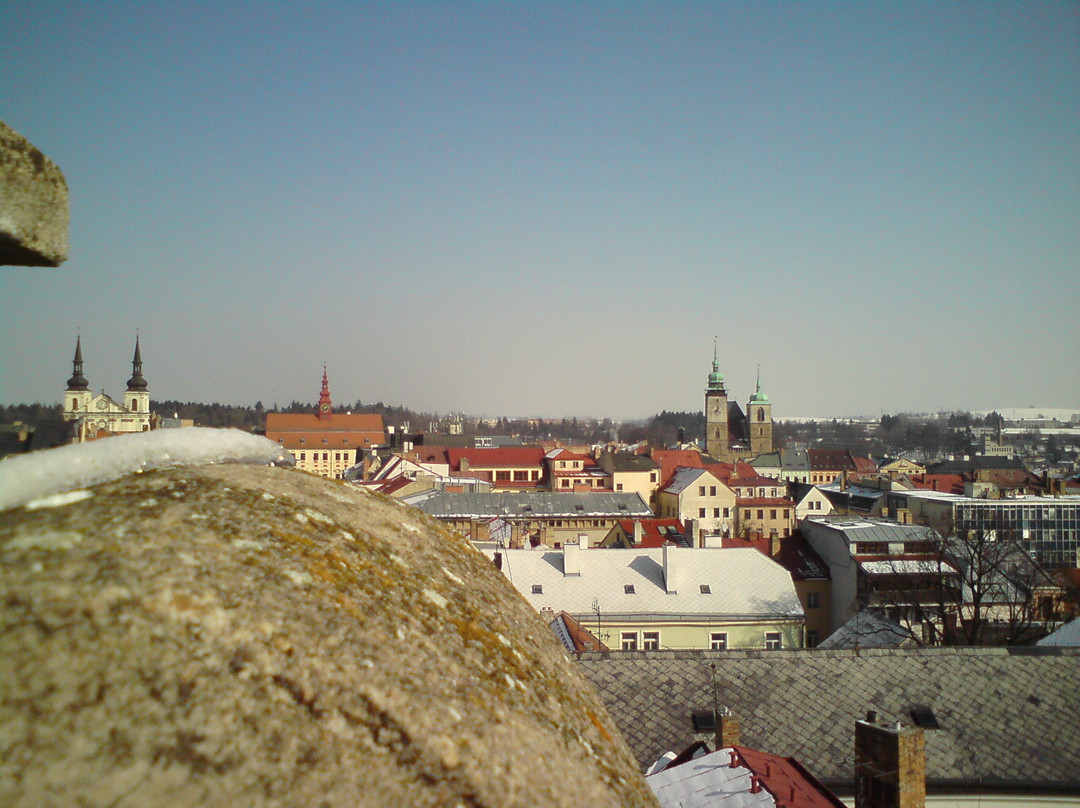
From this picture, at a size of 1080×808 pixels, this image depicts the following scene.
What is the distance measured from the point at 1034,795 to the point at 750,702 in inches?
187

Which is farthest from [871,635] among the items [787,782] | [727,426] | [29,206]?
[727,426]

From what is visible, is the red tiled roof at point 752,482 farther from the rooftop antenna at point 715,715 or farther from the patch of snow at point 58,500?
the patch of snow at point 58,500

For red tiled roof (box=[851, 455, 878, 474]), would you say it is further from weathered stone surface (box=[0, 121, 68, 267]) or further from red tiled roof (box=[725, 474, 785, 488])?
weathered stone surface (box=[0, 121, 68, 267])

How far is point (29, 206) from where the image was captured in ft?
5.25

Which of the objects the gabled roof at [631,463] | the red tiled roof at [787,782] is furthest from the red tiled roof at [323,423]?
the red tiled roof at [787,782]

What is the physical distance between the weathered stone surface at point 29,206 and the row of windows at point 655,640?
2558cm

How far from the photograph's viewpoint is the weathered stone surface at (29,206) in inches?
61.4

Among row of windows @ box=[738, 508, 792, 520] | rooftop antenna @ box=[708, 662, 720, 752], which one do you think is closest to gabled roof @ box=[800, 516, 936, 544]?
row of windows @ box=[738, 508, 792, 520]

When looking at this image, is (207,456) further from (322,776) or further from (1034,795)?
(1034,795)

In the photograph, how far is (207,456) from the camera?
2098mm

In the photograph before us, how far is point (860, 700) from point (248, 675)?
15456 millimetres

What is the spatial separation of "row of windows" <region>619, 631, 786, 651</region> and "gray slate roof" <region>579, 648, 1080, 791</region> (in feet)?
34.9

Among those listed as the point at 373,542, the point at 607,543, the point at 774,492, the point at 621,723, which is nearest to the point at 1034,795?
the point at 621,723

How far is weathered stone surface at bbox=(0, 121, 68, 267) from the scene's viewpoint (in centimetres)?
156
